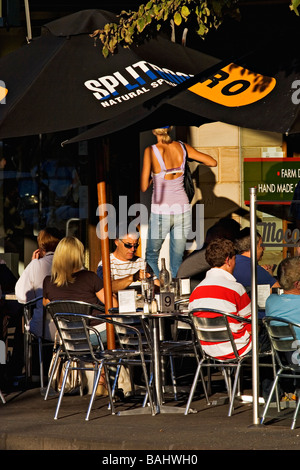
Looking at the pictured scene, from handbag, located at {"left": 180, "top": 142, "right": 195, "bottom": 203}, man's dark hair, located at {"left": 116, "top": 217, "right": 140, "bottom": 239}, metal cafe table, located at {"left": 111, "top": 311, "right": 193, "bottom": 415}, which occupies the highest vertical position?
handbag, located at {"left": 180, "top": 142, "right": 195, "bottom": 203}

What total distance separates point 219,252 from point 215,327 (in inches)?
28.2

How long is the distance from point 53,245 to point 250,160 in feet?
11.6

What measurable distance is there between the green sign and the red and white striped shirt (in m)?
4.56

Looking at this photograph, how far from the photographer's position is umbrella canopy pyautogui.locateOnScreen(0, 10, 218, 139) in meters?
9.40

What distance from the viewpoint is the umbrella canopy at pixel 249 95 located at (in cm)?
872

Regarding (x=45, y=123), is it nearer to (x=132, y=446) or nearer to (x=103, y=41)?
(x=103, y=41)

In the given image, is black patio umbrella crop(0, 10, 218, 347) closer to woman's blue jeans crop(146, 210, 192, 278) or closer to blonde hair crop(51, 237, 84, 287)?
blonde hair crop(51, 237, 84, 287)

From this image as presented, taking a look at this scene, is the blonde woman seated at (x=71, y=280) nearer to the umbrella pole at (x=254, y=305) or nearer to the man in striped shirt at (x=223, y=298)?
the man in striped shirt at (x=223, y=298)

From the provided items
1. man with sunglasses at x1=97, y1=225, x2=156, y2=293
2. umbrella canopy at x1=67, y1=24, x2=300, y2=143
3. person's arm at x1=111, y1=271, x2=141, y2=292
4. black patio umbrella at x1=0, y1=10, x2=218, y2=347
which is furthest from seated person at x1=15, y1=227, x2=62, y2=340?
umbrella canopy at x1=67, y1=24, x2=300, y2=143

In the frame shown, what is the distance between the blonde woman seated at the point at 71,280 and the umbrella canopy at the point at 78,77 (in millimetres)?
1498

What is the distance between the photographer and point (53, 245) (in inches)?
461

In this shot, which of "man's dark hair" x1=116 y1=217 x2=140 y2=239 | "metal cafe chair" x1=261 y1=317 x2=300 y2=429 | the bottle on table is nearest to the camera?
"metal cafe chair" x1=261 y1=317 x2=300 y2=429
